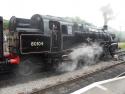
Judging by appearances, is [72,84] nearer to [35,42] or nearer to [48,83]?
[48,83]

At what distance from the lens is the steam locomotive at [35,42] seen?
27.7 ft

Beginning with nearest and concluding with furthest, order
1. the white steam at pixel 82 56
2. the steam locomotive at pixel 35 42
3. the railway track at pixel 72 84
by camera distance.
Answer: the railway track at pixel 72 84 < the steam locomotive at pixel 35 42 < the white steam at pixel 82 56

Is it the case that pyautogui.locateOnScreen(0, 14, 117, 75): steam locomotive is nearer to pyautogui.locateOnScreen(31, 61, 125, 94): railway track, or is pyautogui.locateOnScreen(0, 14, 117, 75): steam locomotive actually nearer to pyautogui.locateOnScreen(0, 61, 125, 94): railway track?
pyautogui.locateOnScreen(0, 61, 125, 94): railway track

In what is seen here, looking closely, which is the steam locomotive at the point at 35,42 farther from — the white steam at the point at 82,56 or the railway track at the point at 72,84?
the railway track at the point at 72,84

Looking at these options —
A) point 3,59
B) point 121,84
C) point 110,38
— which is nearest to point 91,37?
point 110,38

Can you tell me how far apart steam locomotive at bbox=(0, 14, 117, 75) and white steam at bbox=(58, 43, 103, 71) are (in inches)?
22.6

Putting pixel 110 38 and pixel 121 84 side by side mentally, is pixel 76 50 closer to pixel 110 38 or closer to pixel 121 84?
pixel 121 84

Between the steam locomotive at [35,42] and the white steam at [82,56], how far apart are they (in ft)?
1.88

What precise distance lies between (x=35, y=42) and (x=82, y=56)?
4.16 m

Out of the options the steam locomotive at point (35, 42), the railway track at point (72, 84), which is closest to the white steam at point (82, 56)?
the steam locomotive at point (35, 42)

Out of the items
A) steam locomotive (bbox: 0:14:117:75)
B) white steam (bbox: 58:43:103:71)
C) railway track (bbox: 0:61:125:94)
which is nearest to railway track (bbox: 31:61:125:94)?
railway track (bbox: 0:61:125:94)

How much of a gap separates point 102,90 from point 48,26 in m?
4.51

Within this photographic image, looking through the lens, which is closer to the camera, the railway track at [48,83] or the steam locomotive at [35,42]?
the railway track at [48,83]

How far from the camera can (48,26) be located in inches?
383
